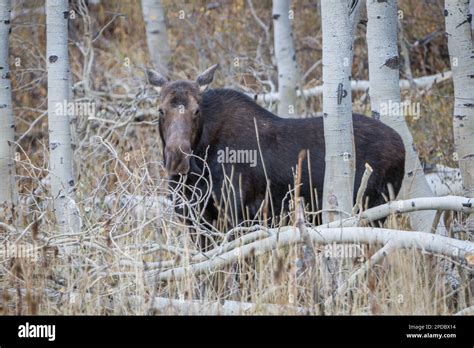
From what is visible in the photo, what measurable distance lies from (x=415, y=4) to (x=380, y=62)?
26.6 feet

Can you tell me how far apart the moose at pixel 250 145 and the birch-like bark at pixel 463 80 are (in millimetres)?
740

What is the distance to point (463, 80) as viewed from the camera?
8086 millimetres

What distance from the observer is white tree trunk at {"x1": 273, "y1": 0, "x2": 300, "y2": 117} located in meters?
12.5

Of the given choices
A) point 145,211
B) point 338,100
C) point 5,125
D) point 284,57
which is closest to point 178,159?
point 145,211

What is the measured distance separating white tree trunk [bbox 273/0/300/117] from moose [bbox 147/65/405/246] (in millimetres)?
3419

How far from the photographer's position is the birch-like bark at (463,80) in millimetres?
8055

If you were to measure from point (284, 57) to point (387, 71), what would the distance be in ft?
14.9

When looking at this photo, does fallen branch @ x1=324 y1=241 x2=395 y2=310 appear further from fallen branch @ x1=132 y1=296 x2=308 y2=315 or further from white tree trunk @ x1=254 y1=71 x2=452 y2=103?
white tree trunk @ x1=254 y1=71 x2=452 y2=103

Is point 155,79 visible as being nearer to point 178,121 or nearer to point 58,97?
point 178,121

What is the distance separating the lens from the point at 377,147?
8.72 metres

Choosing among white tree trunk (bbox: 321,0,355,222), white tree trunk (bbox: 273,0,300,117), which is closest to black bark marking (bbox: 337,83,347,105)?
white tree trunk (bbox: 321,0,355,222)

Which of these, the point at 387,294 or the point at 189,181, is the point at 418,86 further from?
the point at 387,294

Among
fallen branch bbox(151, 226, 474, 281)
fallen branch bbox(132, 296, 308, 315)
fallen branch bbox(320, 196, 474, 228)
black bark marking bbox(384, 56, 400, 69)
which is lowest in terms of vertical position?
fallen branch bbox(132, 296, 308, 315)
